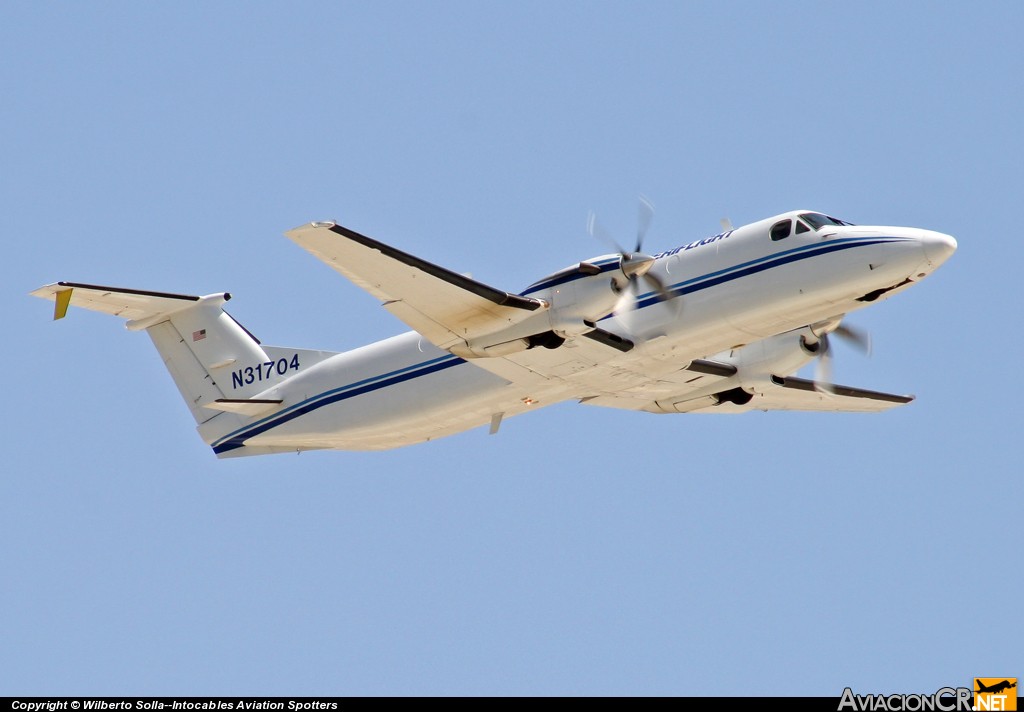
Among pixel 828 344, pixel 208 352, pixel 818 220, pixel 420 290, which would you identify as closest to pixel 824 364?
pixel 828 344

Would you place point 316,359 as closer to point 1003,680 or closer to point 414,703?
point 414,703

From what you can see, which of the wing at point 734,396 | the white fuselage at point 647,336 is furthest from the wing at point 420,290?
the wing at point 734,396

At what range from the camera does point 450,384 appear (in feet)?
Result: 74.4

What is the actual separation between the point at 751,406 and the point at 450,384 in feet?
20.6

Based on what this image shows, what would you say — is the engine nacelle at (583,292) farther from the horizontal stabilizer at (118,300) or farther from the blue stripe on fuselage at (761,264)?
the horizontal stabilizer at (118,300)

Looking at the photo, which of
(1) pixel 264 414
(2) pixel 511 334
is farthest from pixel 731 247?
(1) pixel 264 414

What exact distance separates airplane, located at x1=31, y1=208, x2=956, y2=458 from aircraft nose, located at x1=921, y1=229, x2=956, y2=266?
0.08 ft

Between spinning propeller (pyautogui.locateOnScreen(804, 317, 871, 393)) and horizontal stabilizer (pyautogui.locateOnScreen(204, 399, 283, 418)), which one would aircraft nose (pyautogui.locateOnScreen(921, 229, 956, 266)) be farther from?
horizontal stabilizer (pyautogui.locateOnScreen(204, 399, 283, 418))

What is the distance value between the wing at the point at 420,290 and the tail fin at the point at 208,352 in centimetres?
448

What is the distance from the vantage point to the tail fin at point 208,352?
25156mm

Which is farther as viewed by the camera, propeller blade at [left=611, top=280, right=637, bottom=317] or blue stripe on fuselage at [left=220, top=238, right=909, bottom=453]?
blue stripe on fuselage at [left=220, top=238, right=909, bottom=453]

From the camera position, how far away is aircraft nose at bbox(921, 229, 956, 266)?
20.1 m

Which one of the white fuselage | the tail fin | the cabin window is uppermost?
the tail fin

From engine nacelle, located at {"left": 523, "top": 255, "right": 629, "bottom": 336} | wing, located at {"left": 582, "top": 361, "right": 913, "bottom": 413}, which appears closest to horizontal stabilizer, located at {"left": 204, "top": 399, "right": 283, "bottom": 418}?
wing, located at {"left": 582, "top": 361, "right": 913, "bottom": 413}
